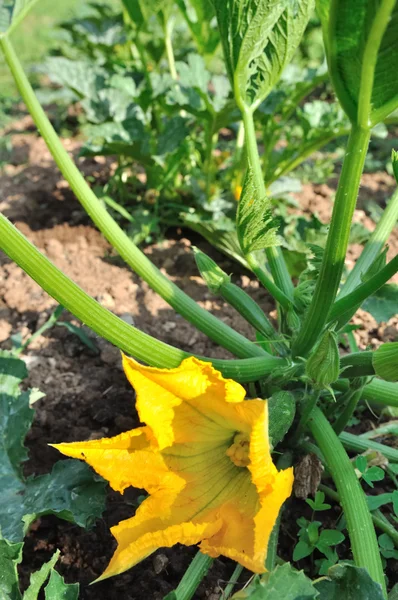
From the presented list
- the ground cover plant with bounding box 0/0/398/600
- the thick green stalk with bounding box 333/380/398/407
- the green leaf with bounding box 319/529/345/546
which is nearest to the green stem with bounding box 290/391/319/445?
the ground cover plant with bounding box 0/0/398/600

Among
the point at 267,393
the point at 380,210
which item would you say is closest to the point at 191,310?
the point at 267,393

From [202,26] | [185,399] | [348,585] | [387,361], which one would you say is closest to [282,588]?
[348,585]

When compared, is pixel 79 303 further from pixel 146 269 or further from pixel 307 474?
pixel 307 474

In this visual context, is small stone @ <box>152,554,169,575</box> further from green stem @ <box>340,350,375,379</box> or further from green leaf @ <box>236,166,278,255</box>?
green leaf @ <box>236,166,278,255</box>

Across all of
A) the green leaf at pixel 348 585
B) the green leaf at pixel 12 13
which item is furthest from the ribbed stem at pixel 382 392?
the green leaf at pixel 12 13

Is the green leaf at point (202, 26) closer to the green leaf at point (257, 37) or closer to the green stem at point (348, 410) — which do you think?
the green leaf at point (257, 37)

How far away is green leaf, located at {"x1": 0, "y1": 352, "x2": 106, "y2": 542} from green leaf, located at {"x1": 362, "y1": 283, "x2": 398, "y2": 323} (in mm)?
951

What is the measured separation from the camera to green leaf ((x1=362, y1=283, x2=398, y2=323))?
1.96 meters

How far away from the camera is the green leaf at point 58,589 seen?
1200 mm

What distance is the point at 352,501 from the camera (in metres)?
1.35

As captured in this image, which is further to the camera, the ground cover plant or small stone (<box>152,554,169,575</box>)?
small stone (<box>152,554,169,575</box>)

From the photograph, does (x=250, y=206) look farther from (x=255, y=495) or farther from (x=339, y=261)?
(x=255, y=495)

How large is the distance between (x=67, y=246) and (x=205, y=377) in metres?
1.59

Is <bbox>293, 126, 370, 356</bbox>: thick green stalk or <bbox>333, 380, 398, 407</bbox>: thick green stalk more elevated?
<bbox>293, 126, 370, 356</bbox>: thick green stalk
